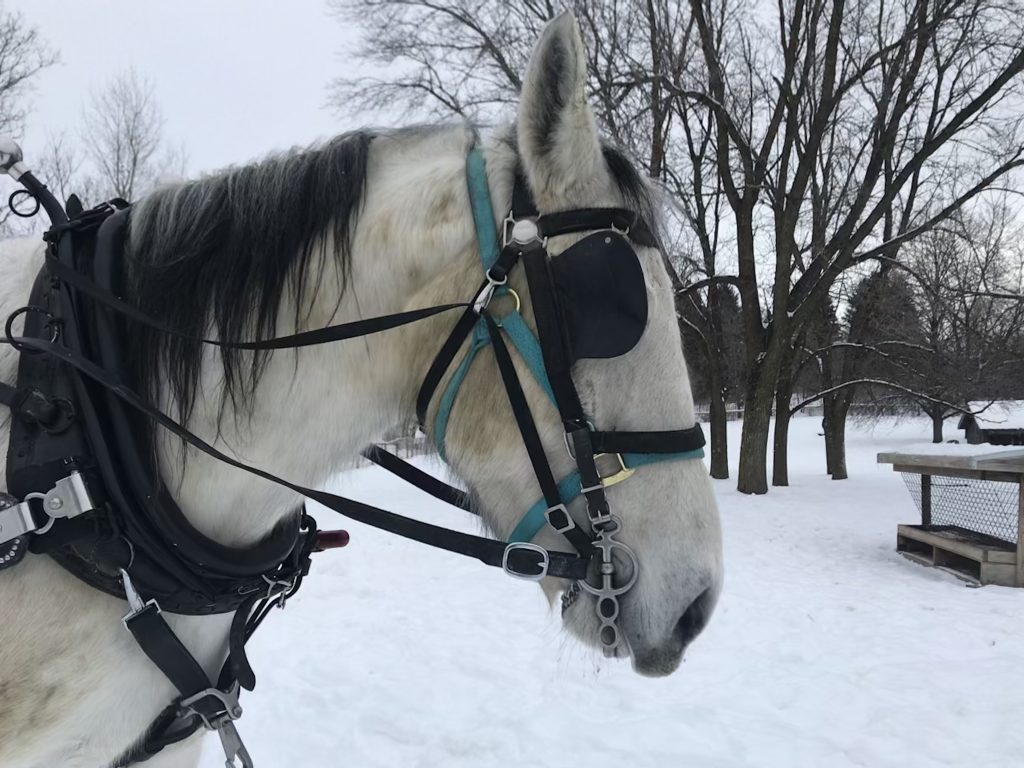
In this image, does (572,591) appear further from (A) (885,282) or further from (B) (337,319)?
(A) (885,282)

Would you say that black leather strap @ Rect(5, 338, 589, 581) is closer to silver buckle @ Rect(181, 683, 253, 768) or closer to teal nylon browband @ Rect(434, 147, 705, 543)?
teal nylon browband @ Rect(434, 147, 705, 543)

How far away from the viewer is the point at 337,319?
136 cm

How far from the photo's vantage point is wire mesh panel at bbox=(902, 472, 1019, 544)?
7.01 m

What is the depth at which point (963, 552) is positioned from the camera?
6.41 m

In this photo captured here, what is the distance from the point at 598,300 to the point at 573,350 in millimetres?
104

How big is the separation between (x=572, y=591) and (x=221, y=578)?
2.39 feet

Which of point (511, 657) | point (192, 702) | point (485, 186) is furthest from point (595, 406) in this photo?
point (511, 657)

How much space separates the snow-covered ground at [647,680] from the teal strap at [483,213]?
79 cm

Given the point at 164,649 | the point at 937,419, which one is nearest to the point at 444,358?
the point at 164,649

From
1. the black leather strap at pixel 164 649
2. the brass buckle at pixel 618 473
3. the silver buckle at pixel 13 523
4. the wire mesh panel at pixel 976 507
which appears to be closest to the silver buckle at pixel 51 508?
the silver buckle at pixel 13 523

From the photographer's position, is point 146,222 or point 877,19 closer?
point 146,222

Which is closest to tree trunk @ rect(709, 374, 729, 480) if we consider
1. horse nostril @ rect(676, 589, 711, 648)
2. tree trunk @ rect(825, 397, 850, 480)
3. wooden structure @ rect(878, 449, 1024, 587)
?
tree trunk @ rect(825, 397, 850, 480)

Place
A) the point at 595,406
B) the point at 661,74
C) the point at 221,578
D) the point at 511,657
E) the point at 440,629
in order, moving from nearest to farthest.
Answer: the point at 595,406 < the point at 221,578 < the point at 511,657 < the point at 440,629 < the point at 661,74

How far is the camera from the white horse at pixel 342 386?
123 centimetres
